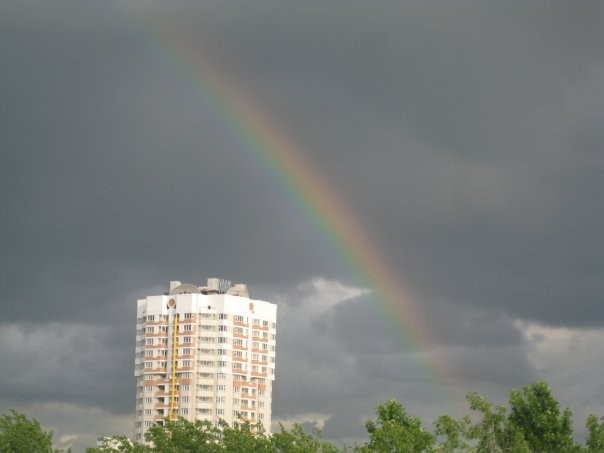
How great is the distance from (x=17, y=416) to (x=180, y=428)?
13.8 m

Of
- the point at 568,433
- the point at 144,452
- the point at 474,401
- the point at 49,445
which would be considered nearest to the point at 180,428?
the point at 144,452

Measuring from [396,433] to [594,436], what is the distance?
Result: 13.4 metres

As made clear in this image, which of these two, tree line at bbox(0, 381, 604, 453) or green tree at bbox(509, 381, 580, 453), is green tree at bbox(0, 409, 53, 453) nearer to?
tree line at bbox(0, 381, 604, 453)

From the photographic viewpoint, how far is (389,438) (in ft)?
253

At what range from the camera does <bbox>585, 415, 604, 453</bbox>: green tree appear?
243 feet

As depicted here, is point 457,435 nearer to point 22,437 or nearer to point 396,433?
point 396,433

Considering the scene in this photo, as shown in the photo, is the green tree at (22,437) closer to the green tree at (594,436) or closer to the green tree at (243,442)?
the green tree at (243,442)

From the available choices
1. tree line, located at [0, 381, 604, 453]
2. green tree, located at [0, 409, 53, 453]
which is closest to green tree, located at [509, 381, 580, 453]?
tree line, located at [0, 381, 604, 453]

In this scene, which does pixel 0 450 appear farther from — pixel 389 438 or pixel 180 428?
pixel 389 438

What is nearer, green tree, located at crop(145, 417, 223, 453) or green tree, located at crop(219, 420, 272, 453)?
green tree, located at crop(219, 420, 272, 453)

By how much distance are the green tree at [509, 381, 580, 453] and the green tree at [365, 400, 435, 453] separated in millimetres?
7012

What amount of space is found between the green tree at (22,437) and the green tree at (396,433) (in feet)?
84.5

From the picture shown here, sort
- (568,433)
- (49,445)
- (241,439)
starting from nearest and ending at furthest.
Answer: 1. (568,433)
2. (241,439)
3. (49,445)

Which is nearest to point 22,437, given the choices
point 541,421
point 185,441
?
point 185,441
